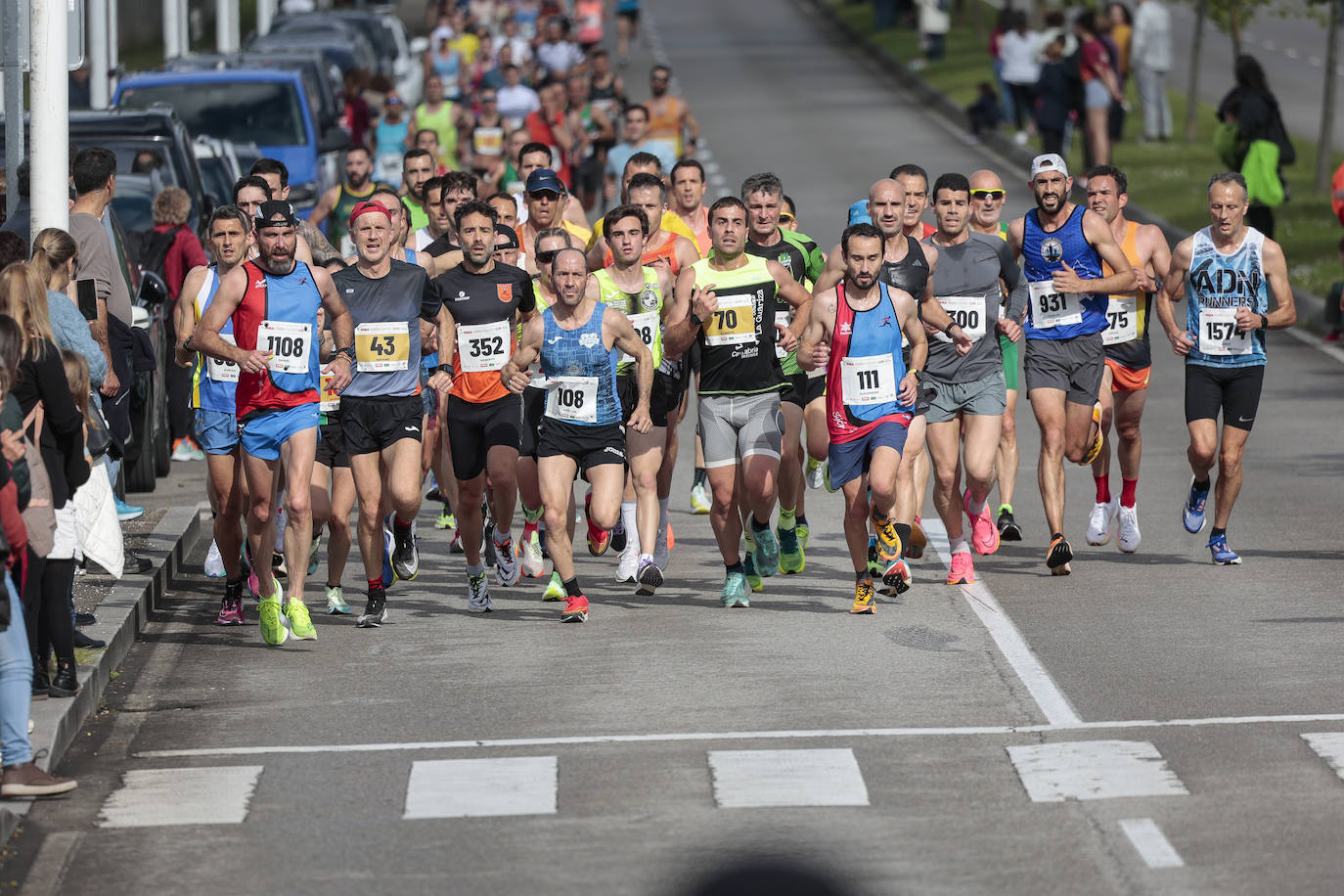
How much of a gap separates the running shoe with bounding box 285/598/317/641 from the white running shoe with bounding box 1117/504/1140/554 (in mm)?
4634

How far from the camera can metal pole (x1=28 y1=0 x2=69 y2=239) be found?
1330 centimetres

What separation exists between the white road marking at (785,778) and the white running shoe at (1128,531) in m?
5.01

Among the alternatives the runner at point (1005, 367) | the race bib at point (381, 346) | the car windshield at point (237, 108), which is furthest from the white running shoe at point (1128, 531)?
the car windshield at point (237, 108)

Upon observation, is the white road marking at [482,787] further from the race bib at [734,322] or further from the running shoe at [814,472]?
the running shoe at [814,472]

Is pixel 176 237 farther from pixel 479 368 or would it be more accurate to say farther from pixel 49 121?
pixel 479 368

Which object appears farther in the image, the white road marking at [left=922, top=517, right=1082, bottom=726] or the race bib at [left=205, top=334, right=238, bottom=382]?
the race bib at [left=205, top=334, right=238, bottom=382]

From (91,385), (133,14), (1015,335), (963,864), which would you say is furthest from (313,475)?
(133,14)

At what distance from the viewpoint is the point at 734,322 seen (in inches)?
500

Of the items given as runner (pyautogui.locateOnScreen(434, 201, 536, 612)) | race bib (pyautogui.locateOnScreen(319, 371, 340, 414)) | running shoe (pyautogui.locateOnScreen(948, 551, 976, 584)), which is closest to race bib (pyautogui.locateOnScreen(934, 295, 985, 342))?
running shoe (pyautogui.locateOnScreen(948, 551, 976, 584))

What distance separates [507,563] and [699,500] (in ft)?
9.28

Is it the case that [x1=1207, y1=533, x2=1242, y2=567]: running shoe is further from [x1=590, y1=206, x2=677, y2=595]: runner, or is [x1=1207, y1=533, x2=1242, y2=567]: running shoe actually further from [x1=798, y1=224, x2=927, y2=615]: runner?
[x1=590, y1=206, x2=677, y2=595]: runner

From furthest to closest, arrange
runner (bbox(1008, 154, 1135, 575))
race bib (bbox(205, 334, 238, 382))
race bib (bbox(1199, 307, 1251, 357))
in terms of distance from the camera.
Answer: runner (bbox(1008, 154, 1135, 575))
race bib (bbox(1199, 307, 1251, 357))
race bib (bbox(205, 334, 238, 382))

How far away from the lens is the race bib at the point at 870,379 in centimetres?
1243

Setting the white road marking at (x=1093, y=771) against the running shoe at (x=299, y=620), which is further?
the running shoe at (x=299, y=620)
